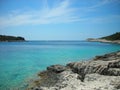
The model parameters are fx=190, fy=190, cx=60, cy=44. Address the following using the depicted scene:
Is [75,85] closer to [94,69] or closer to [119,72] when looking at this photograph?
[119,72]

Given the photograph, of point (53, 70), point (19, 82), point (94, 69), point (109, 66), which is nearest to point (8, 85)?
point (19, 82)

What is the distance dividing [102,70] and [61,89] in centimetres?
699

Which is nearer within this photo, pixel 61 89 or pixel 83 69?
pixel 61 89

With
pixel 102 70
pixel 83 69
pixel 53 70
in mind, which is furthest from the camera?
pixel 53 70

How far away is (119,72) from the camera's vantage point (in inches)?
587

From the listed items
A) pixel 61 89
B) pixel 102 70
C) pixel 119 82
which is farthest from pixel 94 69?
pixel 61 89

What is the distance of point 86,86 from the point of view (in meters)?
11.4

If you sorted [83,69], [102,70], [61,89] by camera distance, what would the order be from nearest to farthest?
[61,89] → [102,70] → [83,69]

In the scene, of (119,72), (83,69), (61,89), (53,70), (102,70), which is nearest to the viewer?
(61,89)

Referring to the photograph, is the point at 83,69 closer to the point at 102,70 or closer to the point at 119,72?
the point at 102,70

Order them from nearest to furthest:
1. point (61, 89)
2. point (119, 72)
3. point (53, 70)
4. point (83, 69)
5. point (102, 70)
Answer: point (61, 89), point (119, 72), point (102, 70), point (83, 69), point (53, 70)

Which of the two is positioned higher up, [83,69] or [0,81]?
[83,69]

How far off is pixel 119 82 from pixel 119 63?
6.14m

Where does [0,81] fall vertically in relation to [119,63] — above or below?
below
